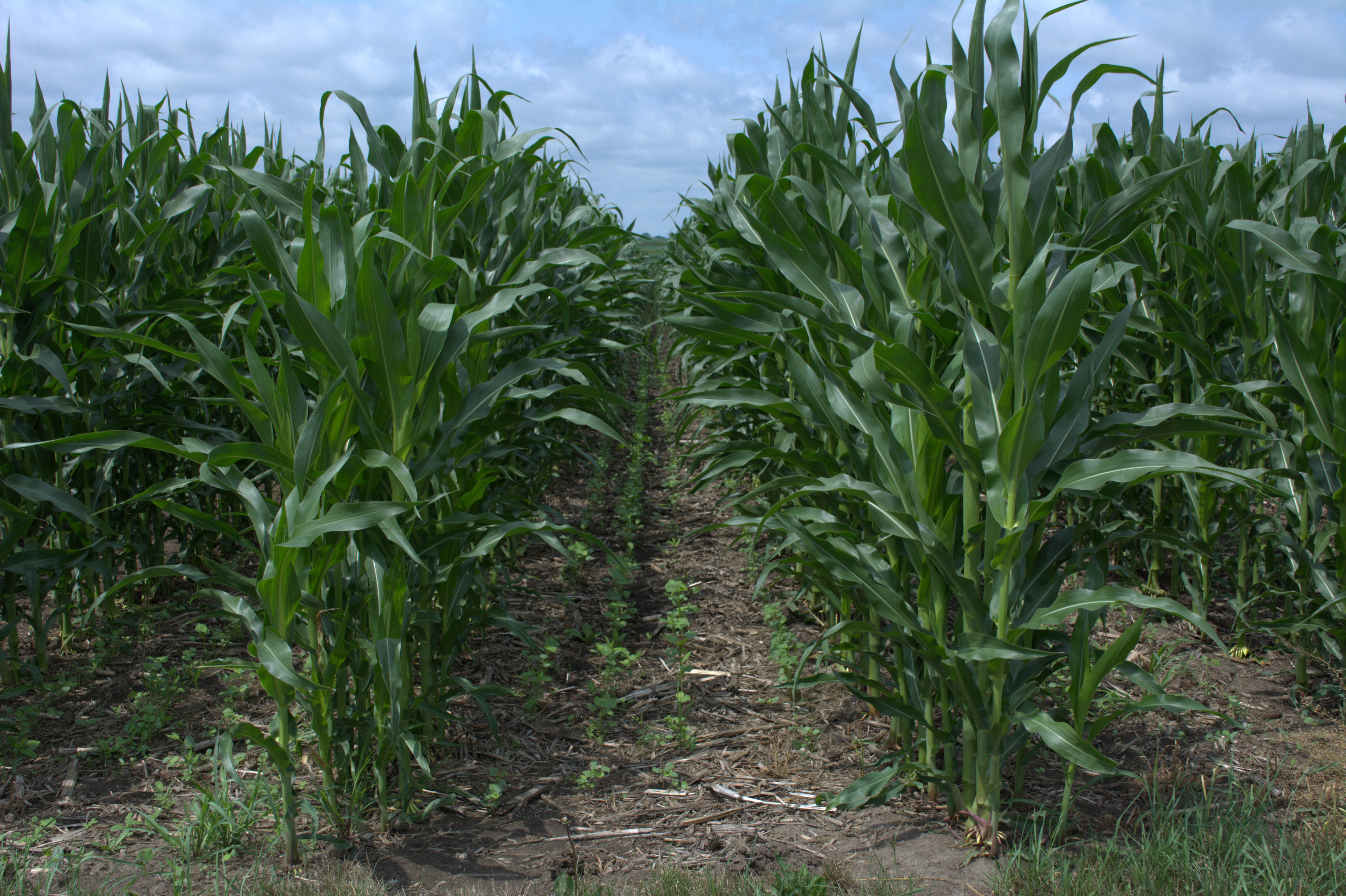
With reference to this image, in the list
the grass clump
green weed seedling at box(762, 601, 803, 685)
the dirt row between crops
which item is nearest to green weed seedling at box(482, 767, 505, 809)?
the dirt row between crops

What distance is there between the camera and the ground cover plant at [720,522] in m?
2.18

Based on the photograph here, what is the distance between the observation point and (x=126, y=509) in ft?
13.1

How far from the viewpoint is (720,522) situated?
3.40m

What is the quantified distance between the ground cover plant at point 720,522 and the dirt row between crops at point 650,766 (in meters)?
0.02

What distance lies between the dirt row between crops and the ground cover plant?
0.02 m

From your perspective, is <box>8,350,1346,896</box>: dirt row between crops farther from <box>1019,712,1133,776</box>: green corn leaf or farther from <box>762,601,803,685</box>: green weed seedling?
<box>1019,712,1133,776</box>: green corn leaf

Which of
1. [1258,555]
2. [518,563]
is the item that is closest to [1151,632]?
[1258,555]

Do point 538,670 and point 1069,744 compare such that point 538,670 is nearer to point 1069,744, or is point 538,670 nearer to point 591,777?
point 591,777

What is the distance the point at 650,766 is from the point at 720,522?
97 cm

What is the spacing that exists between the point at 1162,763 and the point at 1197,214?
251 cm

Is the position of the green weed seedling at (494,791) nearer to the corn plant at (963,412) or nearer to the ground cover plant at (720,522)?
the ground cover plant at (720,522)

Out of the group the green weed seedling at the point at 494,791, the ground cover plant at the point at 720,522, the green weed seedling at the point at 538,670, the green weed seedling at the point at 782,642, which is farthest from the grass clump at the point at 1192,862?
the green weed seedling at the point at 538,670

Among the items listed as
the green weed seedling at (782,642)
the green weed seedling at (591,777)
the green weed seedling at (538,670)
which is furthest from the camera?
the green weed seedling at (782,642)

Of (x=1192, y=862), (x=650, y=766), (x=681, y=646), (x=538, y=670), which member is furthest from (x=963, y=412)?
(x=538, y=670)
